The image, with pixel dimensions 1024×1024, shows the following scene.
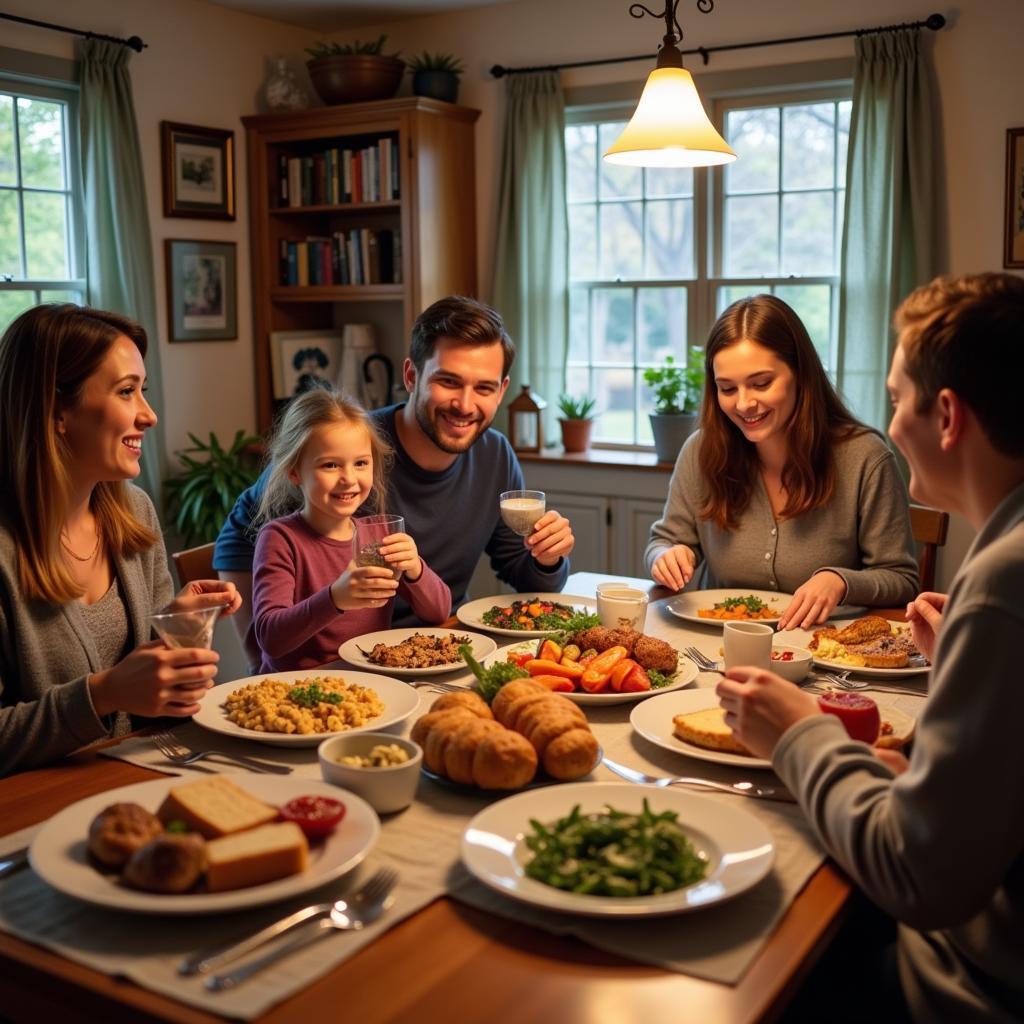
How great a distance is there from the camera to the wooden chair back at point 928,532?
2891mm

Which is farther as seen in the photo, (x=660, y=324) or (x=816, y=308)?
(x=660, y=324)

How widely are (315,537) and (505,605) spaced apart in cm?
43

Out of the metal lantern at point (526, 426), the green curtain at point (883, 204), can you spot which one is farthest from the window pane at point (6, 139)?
the green curtain at point (883, 204)

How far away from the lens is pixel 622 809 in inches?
54.7

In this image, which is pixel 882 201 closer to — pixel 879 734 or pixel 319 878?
pixel 879 734

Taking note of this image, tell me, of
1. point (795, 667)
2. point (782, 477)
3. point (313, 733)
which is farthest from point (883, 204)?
point (313, 733)

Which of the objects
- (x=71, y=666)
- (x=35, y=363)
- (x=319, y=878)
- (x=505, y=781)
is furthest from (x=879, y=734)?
(x=35, y=363)

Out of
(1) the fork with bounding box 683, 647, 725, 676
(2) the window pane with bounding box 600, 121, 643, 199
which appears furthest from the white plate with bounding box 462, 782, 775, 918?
(2) the window pane with bounding box 600, 121, 643, 199

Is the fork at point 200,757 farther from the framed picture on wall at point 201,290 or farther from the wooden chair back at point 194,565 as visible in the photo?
the framed picture on wall at point 201,290

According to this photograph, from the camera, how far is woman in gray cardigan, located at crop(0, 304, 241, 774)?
163cm

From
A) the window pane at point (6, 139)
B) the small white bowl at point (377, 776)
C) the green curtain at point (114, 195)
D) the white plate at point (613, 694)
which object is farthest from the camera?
the green curtain at point (114, 195)

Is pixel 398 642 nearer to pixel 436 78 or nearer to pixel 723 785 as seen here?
pixel 723 785

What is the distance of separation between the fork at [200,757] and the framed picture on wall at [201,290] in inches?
149

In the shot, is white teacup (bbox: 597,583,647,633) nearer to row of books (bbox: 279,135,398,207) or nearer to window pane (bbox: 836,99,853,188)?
window pane (bbox: 836,99,853,188)
